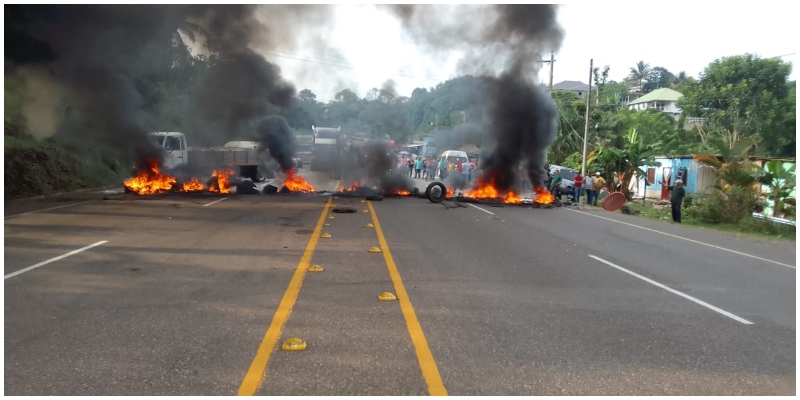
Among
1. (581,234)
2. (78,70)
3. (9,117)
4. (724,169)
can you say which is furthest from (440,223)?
(9,117)

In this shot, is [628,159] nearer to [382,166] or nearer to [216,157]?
[382,166]

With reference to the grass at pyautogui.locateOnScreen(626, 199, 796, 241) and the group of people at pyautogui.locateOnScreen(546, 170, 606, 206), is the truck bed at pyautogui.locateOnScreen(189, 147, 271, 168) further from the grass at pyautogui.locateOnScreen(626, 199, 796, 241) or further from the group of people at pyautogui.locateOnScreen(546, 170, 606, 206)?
the grass at pyautogui.locateOnScreen(626, 199, 796, 241)

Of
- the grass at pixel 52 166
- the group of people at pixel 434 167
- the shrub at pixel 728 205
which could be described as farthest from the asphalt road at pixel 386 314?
the group of people at pixel 434 167

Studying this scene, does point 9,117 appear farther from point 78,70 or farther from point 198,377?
point 198,377

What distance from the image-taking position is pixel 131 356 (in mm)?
4027

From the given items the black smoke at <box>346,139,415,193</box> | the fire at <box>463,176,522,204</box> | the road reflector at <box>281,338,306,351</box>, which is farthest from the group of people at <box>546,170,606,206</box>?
the road reflector at <box>281,338,306,351</box>

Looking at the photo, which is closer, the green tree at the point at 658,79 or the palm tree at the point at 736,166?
the palm tree at the point at 736,166

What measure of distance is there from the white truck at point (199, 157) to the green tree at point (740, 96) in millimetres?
21956

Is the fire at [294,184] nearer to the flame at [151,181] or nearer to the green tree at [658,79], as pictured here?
the flame at [151,181]

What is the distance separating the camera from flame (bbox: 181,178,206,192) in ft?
64.8

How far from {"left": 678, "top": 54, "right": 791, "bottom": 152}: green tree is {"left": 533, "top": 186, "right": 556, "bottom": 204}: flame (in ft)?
46.8

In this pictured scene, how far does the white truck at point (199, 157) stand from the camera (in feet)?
68.4

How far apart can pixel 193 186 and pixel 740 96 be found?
90.9 ft

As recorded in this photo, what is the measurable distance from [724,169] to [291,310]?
569 inches
